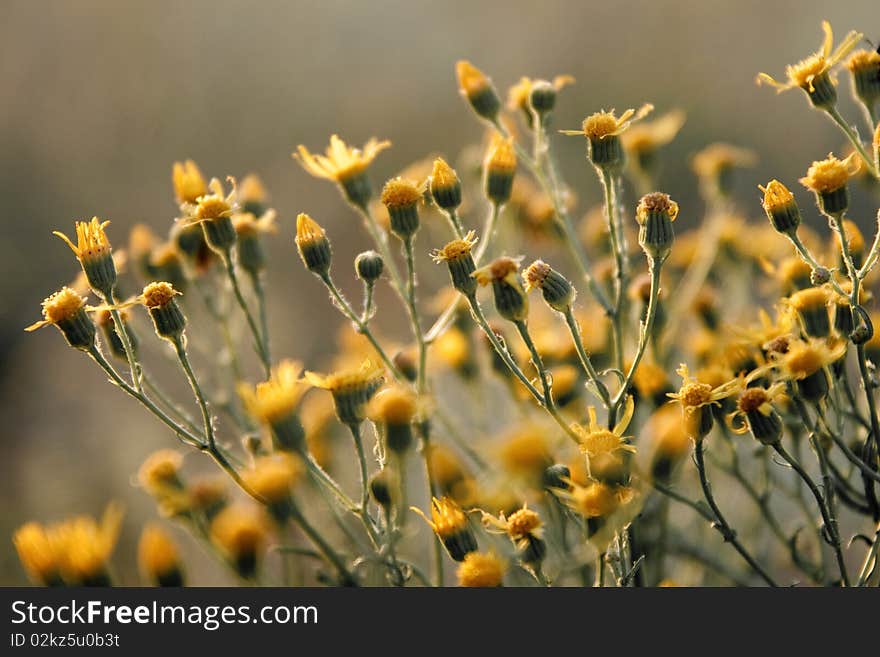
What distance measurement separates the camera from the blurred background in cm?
530

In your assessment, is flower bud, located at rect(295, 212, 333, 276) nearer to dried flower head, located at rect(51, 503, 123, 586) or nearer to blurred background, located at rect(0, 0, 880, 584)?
dried flower head, located at rect(51, 503, 123, 586)

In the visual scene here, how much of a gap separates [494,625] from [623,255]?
0.77m

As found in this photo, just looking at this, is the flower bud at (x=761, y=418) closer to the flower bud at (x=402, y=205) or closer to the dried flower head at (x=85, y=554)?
the flower bud at (x=402, y=205)

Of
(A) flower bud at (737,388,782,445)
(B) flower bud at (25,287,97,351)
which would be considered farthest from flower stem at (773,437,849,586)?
(B) flower bud at (25,287,97,351)

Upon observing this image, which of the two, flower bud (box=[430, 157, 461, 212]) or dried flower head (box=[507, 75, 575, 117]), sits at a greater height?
dried flower head (box=[507, 75, 575, 117])

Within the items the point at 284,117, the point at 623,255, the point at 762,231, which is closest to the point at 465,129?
Result: the point at 284,117

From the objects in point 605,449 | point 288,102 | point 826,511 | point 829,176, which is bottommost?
point 826,511

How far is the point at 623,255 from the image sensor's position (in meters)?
1.80

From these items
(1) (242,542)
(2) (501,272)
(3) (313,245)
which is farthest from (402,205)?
(1) (242,542)

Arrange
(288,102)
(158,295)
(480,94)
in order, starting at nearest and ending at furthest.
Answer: (158,295)
(480,94)
(288,102)

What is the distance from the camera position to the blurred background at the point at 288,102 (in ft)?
17.4

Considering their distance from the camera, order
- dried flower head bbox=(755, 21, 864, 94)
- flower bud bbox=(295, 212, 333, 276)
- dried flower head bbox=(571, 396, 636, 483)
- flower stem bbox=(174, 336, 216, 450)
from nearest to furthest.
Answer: dried flower head bbox=(571, 396, 636, 483) → flower stem bbox=(174, 336, 216, 450) → dried flower head bbox=(755, 21, 864, 94) → flower bud bbox=(295, 212, 333, 276)

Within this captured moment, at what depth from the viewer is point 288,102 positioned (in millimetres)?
7266

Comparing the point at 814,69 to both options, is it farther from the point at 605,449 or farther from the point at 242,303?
the point at 242,303
